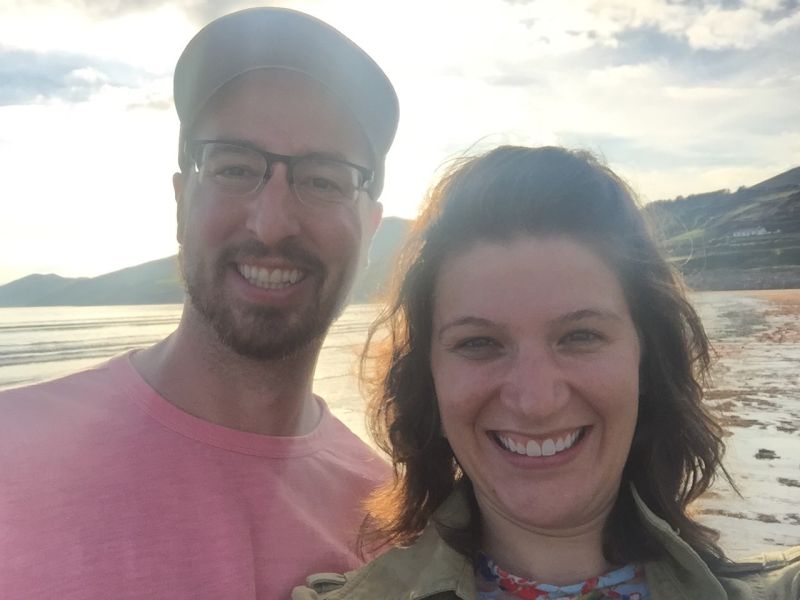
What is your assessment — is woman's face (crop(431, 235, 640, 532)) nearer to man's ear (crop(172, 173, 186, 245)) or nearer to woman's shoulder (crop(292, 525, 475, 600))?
woman's shoulder (crop(292, 525, 475, 600))

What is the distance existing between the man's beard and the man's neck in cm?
5

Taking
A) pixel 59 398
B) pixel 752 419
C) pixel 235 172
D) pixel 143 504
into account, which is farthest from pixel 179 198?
pixel 752 419

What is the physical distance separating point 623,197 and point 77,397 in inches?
73.1

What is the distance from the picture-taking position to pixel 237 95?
262 centimetres

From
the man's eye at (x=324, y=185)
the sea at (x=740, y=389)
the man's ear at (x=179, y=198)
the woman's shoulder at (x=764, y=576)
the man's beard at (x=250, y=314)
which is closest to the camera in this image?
the woman's shoulder at (x=764, y=576)

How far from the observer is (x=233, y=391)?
2.46 metres

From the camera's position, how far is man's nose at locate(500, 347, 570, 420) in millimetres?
1787

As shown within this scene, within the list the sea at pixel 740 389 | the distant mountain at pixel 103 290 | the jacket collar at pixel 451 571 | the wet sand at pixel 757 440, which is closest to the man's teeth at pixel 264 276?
the sea at pixel 740 389

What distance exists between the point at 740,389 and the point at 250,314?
864cm

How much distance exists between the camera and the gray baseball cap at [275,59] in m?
2.60

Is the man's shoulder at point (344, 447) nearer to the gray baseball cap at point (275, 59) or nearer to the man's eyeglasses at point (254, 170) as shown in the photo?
the man's eyeglasses at point (254, 170)

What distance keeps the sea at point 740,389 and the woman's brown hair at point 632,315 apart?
1.11 ft

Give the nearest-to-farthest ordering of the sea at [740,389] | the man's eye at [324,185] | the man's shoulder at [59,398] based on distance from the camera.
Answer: the man's shoulder at [59,398], the man's eye at [324,185], the sea at [740,389]

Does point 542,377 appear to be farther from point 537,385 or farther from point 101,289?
point 101,289
